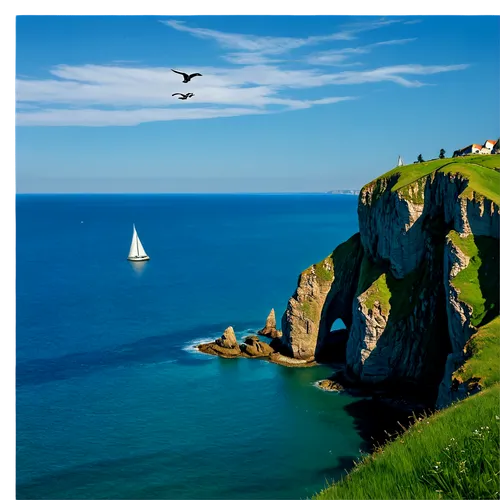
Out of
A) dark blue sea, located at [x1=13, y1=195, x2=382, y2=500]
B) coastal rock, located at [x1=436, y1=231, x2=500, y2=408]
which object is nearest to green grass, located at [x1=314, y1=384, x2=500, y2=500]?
dark blue sea, located at [x1=13, y1=195, x2=382, y2=500]

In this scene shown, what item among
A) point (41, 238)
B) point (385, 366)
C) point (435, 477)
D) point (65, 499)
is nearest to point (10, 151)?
point (435, 477)

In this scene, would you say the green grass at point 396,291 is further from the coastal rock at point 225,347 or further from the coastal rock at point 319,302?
the coastal rock at point 225,347

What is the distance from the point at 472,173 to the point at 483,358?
24272mm

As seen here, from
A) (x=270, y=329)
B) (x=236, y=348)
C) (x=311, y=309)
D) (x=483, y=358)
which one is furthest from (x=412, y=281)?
(x=483, y=358)

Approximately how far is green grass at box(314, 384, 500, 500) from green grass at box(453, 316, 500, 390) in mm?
16620

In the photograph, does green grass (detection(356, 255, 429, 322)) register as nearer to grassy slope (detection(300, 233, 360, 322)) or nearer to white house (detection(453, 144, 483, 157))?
grassy slope (detection(300, 233, 360, 322))

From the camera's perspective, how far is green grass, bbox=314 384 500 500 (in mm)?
8109

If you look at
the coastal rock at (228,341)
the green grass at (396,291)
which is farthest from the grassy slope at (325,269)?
the coastal rock at (228,341)

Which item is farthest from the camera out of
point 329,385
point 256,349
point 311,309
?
point 256,349

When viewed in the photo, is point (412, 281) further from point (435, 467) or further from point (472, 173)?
point (435, 467)

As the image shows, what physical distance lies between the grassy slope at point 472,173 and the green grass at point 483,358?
14.6 meters

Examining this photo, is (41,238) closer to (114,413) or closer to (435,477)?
(114,413)

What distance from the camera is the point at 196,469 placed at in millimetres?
36219

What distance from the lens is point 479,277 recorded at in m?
43.0
